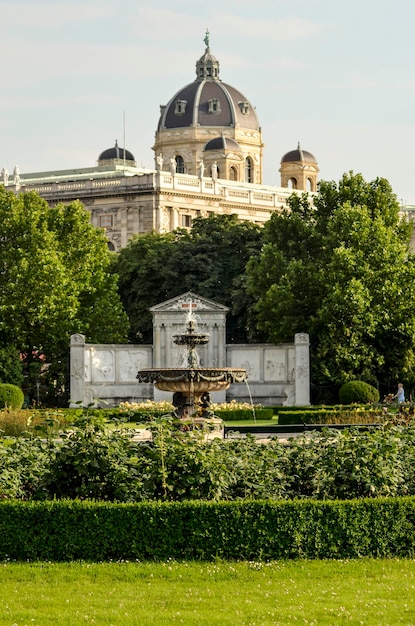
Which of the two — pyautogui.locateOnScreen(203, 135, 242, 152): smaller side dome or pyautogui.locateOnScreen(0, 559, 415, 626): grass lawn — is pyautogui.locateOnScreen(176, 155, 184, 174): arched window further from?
pyautogui.locateOnScreen(0, 559, 415, 626): grass lawn

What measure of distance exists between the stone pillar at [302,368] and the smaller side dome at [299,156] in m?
92.0

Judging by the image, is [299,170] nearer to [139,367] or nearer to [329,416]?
[139,367]

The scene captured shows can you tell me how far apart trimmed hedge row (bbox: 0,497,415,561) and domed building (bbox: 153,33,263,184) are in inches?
4536

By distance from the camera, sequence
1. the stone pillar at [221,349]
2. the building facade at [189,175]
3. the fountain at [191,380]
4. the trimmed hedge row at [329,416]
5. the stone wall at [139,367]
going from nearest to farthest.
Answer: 1. the fountain at [191,380]
2. the trimmed hedge row at [329,416]
3. the stone wall at [139,367]
4. the stone pillar at [221,349]
5. the building facade at [189,175]

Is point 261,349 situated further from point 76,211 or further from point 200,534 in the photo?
point 200,534

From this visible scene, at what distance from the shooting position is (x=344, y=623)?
12.6m

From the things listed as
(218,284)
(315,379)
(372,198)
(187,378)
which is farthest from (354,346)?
(218,284)

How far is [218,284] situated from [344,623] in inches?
1864

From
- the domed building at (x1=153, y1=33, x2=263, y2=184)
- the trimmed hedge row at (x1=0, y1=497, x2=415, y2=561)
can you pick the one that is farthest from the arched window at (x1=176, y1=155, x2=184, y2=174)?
the trimmed hedge row at (x1=0, y1=497, x2=415, y2=561)

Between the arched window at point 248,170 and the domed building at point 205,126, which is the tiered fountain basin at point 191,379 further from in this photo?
the arched window at point 248,170

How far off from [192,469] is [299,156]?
122 meters

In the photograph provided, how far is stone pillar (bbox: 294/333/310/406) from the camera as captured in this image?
45562mm

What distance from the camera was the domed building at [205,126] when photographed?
5236 inches

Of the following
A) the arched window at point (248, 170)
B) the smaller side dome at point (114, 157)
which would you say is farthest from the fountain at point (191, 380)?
the arched window at point (248, 170)
